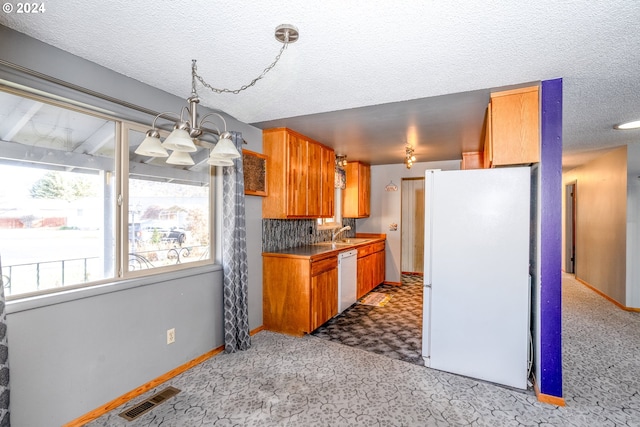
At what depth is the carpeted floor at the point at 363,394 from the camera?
6.92ft

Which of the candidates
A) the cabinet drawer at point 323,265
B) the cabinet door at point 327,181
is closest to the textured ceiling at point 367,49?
the cabinet door at point 327,181

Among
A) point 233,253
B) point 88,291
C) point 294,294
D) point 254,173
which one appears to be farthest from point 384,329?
point 88,291

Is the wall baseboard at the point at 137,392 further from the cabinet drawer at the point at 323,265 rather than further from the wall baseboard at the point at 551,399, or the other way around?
the wall baseboard at the point at 551,399

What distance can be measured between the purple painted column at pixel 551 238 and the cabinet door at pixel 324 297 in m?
2.05

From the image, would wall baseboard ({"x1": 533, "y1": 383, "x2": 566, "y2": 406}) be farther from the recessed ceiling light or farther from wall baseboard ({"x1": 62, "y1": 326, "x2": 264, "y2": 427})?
the recessed ceiling light

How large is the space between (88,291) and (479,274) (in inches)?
112

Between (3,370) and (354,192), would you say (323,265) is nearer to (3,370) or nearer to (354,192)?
(354,192)

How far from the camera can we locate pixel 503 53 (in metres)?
1.93

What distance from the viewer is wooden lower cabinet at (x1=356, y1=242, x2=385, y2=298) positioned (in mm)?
4926

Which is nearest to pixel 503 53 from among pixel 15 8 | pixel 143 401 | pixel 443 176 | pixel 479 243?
pixel 443 176

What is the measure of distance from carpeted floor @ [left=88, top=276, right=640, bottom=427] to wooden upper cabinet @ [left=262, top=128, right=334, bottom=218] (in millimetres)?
1465

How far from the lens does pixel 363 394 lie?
2385mm

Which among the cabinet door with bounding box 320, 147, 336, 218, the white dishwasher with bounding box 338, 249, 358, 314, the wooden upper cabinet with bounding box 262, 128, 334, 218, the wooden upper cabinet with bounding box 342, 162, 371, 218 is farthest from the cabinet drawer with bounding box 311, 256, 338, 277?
the wooden upper cabinet with bounding box 342, 162, 371, 218

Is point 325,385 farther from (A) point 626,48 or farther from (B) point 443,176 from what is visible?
(A) point 626,48
